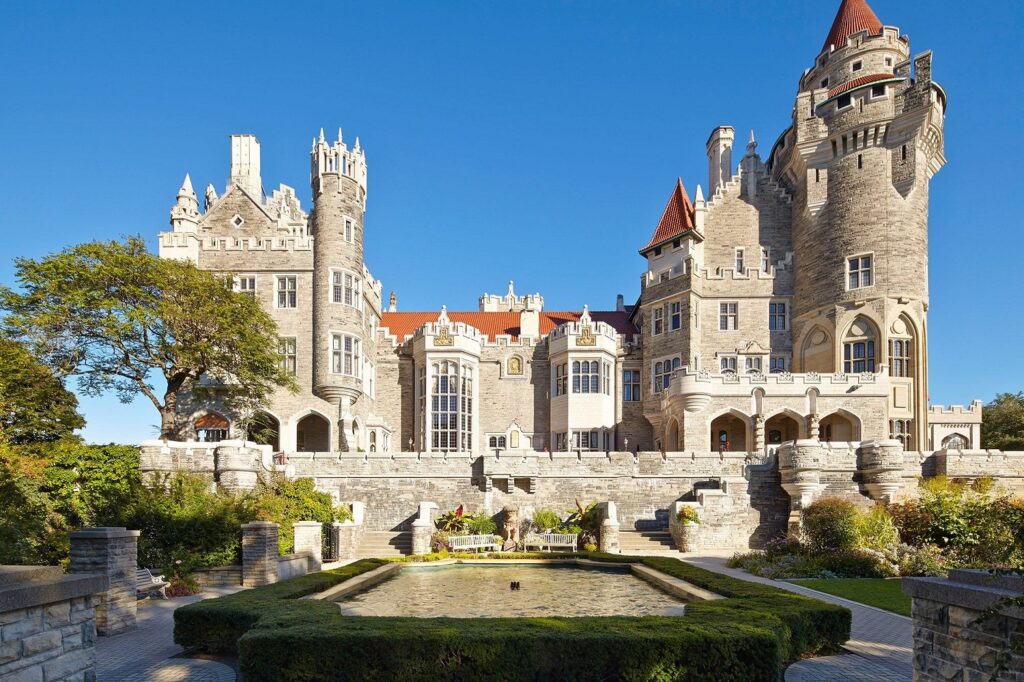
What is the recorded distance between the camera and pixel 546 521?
25.6m

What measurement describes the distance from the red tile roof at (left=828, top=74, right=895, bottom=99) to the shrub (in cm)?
2095

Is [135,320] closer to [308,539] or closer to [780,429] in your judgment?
[308,539]

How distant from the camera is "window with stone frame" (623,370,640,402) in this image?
36.2m

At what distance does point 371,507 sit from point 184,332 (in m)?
10.6

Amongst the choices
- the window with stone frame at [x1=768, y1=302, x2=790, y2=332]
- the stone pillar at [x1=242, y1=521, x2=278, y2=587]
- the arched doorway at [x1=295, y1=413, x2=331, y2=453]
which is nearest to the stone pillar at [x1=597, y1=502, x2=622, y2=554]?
the stone pillar at [x1=242, y1=521, x2=278, y2=587]

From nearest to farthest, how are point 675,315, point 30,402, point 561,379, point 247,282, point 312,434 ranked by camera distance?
point 30,402
point 247,282
point 675,315
point 312,434
point 561,379

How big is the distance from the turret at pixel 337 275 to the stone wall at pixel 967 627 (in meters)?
27.7

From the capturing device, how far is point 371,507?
88.8 feet

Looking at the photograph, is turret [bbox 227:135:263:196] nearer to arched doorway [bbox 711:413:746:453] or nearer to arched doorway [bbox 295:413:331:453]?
arched doorway [bbox 295:413:331:453]

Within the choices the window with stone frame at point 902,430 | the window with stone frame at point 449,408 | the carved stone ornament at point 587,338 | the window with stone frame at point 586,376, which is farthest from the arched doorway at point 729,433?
the window with stone frame at point 449,408

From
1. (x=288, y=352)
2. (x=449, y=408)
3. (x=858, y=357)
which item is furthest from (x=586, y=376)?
(x=288, y=352)

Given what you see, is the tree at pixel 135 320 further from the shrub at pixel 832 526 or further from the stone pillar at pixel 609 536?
the shrub at pixel 832 526

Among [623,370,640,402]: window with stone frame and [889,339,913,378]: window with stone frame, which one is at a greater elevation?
[889,339,913,378]: window with stone frame

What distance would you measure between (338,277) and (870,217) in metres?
25.7
